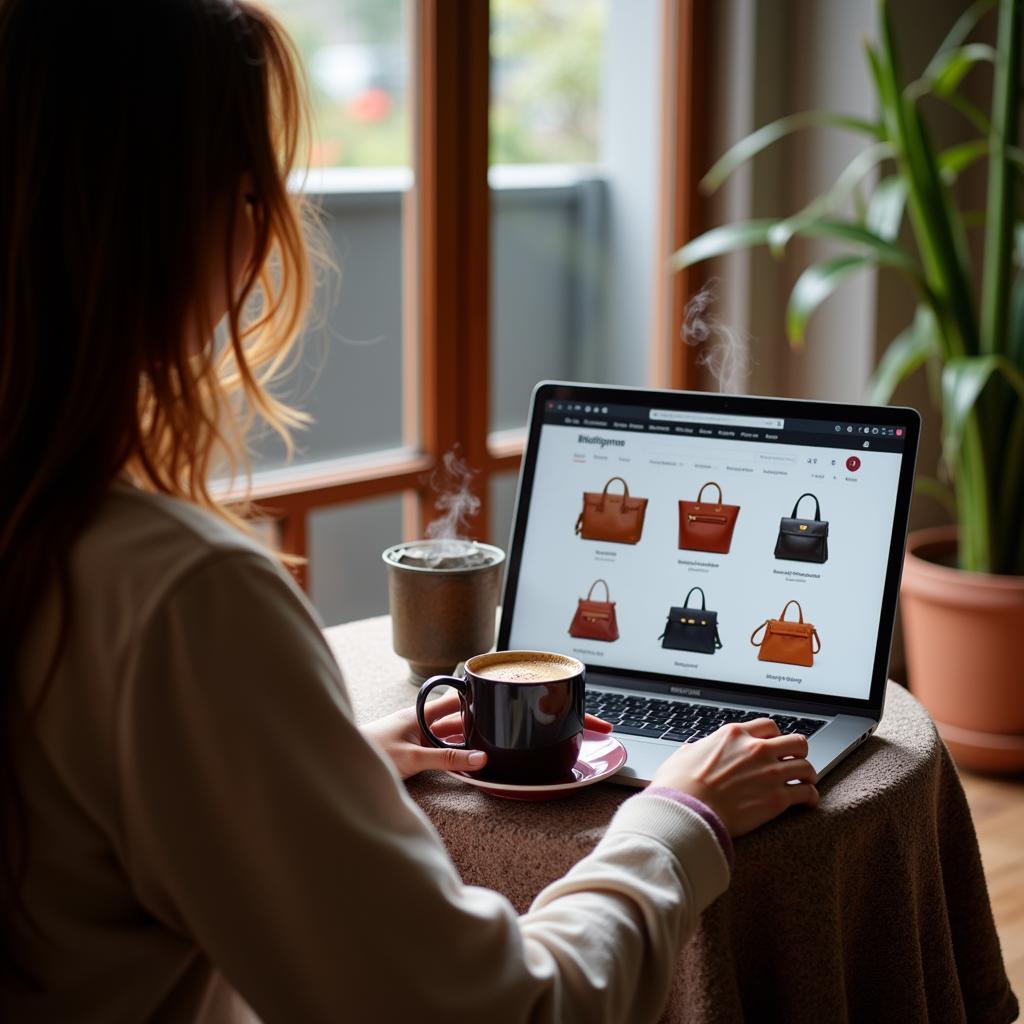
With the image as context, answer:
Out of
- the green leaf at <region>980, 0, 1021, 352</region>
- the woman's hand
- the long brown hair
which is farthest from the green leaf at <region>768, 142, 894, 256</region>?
the long brown hair

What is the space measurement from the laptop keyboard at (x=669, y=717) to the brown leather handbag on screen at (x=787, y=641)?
54 mm

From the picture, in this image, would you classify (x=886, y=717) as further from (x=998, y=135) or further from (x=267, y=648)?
(x=998, y=135)

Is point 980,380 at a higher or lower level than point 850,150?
lower

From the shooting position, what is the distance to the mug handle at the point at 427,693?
1.04 metres

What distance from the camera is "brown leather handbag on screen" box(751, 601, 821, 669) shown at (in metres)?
1.20

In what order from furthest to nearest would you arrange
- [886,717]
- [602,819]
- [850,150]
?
[850,150] < [886,717] < [602,819]

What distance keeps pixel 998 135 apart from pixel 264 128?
2106 mm

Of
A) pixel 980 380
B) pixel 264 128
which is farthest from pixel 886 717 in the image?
pixel 980 380

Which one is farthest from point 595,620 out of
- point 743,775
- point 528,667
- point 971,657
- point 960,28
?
point 960,28

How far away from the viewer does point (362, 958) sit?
0.70 m

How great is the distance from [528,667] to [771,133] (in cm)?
189

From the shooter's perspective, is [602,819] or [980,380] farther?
[980,380]

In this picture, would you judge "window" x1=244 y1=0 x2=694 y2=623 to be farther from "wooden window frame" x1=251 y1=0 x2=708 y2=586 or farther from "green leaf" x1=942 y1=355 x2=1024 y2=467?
"green leaf" x1=942 y1=355 x2=1024 y2=467

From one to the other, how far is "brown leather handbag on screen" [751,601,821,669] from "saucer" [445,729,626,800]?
189 millimetres
